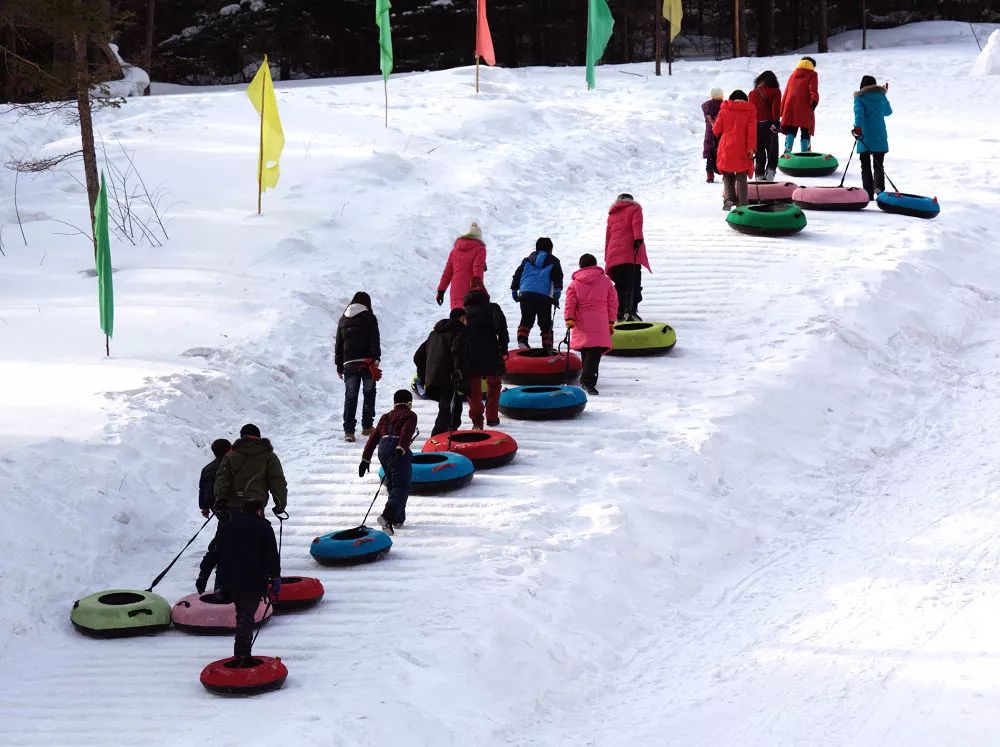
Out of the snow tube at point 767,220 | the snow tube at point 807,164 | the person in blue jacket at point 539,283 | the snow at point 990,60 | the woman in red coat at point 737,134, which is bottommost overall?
the person in blue jacket at point 539,283

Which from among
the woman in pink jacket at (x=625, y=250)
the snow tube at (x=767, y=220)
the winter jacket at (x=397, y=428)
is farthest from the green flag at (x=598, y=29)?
the winter jacket at (x=397, y=428)

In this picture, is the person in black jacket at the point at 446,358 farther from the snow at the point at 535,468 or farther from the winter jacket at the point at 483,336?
the snow at the point at 535,468

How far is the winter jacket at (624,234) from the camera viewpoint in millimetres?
14891

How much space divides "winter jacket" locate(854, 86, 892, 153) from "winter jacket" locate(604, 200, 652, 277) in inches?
229

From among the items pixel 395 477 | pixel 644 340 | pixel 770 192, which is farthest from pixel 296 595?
pixel 770 192

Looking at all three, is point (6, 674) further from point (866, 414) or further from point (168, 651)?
point (866, 414)

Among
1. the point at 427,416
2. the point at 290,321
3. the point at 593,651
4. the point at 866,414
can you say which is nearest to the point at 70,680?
the point at 593,651

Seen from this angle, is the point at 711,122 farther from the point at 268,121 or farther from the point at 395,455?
the point at 395,455

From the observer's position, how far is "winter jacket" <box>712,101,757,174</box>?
18094 mm

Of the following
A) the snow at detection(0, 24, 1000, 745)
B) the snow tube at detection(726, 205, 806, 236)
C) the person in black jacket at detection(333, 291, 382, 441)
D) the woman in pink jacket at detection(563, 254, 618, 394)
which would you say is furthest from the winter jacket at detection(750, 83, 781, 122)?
the person in black jacket at detection(333, 291, 382, 441)

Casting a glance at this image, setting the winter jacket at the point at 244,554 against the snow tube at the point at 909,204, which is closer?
the winter jacket at the point at 244,554

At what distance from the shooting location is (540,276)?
14289 millimetres

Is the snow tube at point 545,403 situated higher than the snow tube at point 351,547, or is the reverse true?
the snow tube at point 545,403

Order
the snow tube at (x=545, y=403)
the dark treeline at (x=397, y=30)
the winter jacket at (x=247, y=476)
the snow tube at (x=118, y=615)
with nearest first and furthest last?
the snow tube at (x=118, y=615) < the winter jacket at (x=247, y=476) < the snow tube at (x=545, y=403) < the dark treeline at (x=397, y=30)
